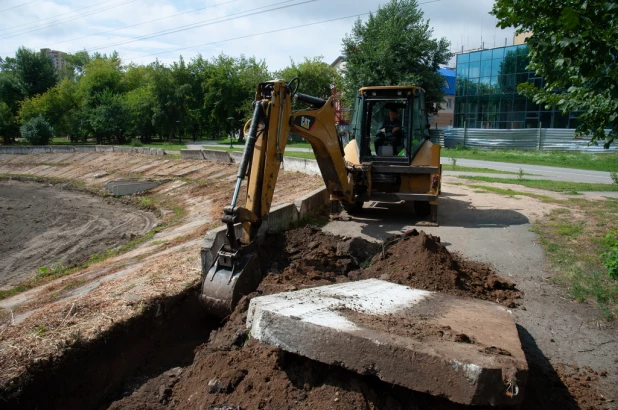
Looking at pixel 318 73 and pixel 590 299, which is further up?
pixel 318 73

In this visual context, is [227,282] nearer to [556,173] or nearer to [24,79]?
[556,173]

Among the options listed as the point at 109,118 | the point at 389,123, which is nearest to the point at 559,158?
the point at 389,123

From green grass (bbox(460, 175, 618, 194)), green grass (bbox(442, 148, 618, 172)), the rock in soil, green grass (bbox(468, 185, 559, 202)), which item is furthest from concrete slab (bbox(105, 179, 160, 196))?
green grass (bbox(442, 148, 618, 172))

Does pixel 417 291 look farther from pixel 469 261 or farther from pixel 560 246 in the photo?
pixel 560 246

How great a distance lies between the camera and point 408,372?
3250 millimetres

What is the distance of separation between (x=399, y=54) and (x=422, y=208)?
76.6 ft

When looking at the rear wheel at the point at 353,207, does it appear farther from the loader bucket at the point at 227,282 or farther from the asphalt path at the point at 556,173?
the asphalt path at the point at 556,173

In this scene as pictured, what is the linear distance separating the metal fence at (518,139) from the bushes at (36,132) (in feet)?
100

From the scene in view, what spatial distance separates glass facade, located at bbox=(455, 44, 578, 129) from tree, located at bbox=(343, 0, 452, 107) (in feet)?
18.4

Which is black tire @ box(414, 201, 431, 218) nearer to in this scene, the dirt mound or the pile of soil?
the pile of soil

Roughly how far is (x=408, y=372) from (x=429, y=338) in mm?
377

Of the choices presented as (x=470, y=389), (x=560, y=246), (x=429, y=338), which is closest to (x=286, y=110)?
(x=429, y=338)

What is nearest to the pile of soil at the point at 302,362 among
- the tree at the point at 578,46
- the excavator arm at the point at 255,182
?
the excavator arm at the point at 255,182

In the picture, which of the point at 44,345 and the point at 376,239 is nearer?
the point at 44,345
